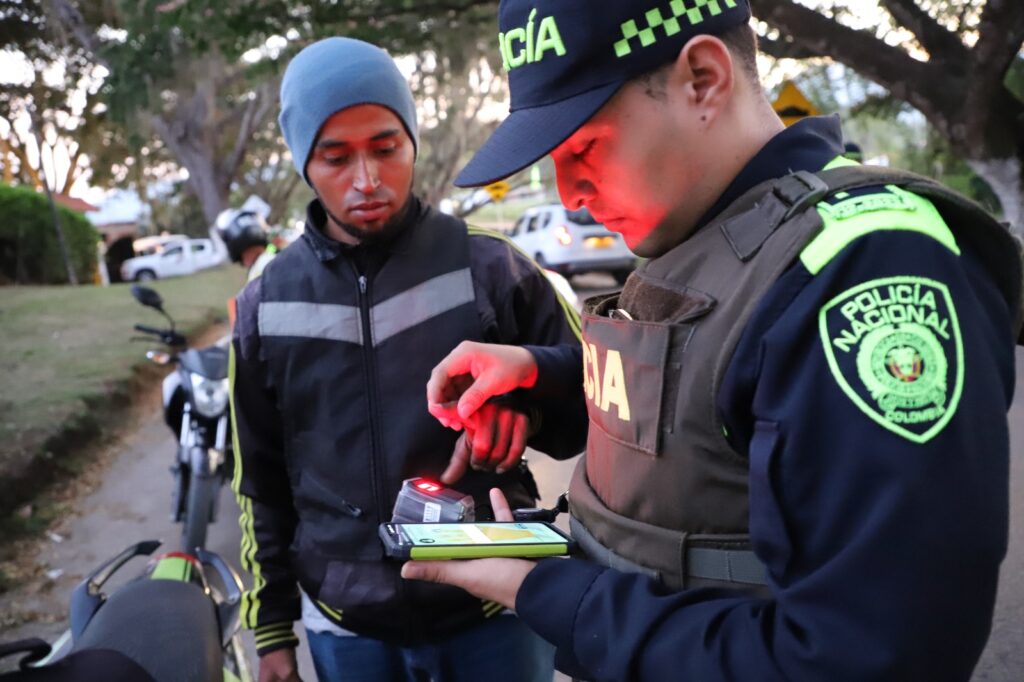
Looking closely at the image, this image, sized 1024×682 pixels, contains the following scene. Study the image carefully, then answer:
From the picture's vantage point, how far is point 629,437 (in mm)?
1090

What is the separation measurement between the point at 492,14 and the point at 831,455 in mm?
13386

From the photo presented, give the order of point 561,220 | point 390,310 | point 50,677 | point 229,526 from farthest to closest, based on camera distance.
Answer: point 561,220
point 229,526
point 390,310
point 50,677

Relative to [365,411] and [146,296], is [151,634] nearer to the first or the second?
[365,411]

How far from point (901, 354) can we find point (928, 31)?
1012 centimetres

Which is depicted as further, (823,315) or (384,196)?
(384,196)

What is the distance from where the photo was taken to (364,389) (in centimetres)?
187

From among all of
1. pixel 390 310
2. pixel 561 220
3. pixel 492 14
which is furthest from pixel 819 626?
pixel 561 220

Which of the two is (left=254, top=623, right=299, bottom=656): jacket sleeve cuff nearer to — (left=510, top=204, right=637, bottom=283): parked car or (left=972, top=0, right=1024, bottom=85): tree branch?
(left=972, top=0, right=1024, bottom=85): tree branch

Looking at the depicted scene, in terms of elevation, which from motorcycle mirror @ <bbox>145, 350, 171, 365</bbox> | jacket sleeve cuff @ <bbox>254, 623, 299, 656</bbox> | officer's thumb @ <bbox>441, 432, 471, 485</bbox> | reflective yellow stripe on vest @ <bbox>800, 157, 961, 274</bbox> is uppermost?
reflective yellow stripe on vest @ <bbox>800, 157, 961, 274</bbox>

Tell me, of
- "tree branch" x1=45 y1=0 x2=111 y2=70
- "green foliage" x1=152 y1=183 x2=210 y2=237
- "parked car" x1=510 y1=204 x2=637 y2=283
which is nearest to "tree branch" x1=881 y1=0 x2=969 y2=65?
"parked car" x1=510 y1=204 x2=637 y2=283

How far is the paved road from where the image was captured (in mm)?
3670

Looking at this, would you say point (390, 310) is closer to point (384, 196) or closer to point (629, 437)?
point (384, 196)

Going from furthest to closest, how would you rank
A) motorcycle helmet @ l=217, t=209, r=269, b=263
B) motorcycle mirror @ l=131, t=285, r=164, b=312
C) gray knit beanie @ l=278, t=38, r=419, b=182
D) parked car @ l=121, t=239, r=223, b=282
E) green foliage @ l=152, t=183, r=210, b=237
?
green foliage @ l=152, t=183, r=210, b=237 < parked car @ l=121, t=239, r=223, b=282 < motorcycle helmet @ l=217, t=209, r=269, b=263 < motorcycle mirror @ l=131, t=285, r=164, b=312 < gray knit beanie @ l=278, t=38, r=419, b=182

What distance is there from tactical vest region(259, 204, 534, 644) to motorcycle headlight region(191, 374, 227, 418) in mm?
2973
